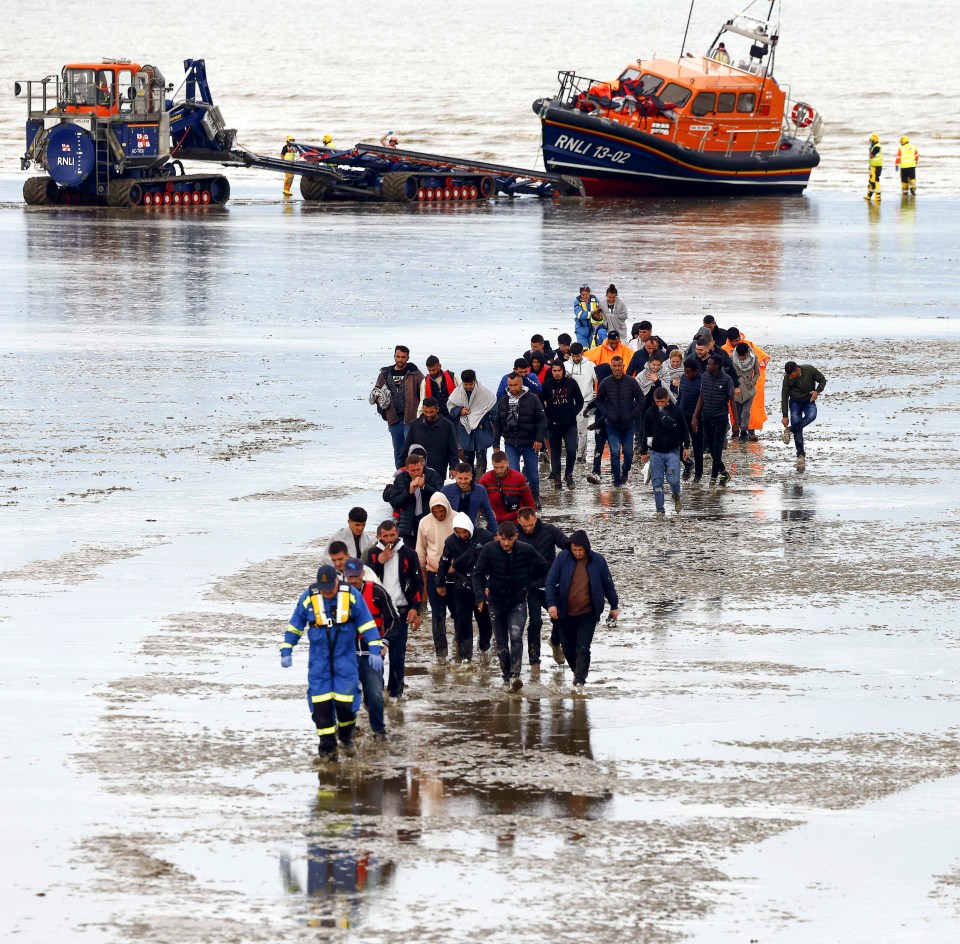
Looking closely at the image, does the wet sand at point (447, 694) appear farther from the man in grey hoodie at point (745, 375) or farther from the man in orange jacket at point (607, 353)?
the man in orange jacket at point (607, 353)

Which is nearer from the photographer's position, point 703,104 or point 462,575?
point 462,575

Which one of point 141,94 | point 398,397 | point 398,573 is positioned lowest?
point 398,573

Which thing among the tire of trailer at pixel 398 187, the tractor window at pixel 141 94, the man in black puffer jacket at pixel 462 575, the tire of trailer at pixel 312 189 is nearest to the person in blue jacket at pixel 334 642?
the man in black puffer jacket at pixel 462 575

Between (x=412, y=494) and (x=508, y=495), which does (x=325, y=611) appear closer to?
(x=412, y=494)

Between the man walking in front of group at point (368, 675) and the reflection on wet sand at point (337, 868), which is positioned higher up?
the man walking in front of group at point (368, 675)

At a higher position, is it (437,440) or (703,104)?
(703,104)

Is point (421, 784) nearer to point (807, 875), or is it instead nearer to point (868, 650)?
point (807, 875)

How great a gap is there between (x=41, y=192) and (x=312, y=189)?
24.7ft

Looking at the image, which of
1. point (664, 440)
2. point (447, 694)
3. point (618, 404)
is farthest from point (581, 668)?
point (618, 404)

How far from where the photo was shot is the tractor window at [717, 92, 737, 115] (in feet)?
174

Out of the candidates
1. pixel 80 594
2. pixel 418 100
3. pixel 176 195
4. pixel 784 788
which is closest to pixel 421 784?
pixel 784 788

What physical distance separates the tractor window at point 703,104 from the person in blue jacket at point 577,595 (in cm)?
4229

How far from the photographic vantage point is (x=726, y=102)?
53344mm

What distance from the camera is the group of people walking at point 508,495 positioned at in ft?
36.3
